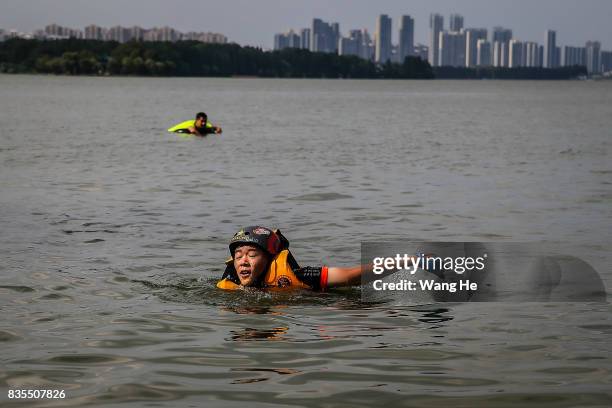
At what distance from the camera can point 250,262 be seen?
11.8 m

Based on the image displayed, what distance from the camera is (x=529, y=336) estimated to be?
10.6 m

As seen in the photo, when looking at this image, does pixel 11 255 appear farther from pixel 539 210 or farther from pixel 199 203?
pixel 539 210

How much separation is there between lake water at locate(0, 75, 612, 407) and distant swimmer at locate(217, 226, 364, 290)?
202 millimetres

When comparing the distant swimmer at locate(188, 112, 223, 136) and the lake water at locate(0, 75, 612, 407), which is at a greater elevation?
the distant swimmer at locate(188, 112, 223, 136)

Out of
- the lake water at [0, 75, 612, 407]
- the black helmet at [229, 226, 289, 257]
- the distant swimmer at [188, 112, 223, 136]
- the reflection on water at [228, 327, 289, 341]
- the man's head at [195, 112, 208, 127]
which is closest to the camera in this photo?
the lake water at [0, 75, 612, 407]

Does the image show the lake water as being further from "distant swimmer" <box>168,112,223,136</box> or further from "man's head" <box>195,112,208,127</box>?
"distant swimmer" <box>168,112,223,136</box>

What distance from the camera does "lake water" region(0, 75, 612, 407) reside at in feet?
29.0

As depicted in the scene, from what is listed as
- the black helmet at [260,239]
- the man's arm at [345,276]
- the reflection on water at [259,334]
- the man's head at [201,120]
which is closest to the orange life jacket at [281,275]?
the black helmet at [260,239]

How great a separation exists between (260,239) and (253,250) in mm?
219

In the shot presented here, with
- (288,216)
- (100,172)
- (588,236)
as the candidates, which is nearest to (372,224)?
(288,216)

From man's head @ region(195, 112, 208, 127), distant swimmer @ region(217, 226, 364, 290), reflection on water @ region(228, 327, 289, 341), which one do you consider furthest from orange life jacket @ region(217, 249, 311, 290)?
man's head @ region(195, 112, 208, 127)

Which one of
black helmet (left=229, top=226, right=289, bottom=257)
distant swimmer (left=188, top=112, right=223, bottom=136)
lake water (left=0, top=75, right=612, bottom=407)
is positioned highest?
black helmet (left=229, top=226, right=289, bottom=257)

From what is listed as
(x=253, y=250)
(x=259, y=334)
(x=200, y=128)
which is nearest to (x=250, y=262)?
(x=253, y=250)

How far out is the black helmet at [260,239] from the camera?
38.1 ft
